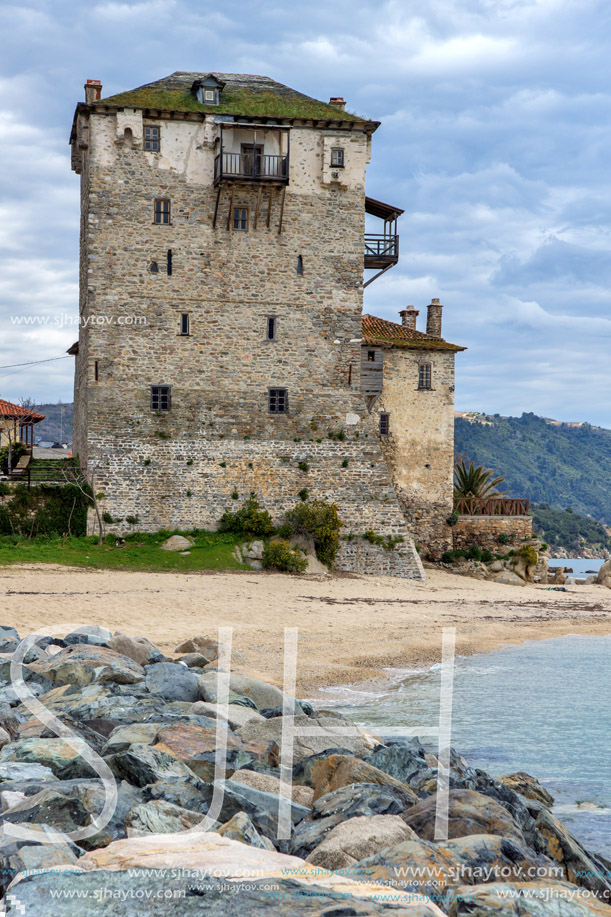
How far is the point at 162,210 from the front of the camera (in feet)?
92.9

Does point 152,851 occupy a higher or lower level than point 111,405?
lower

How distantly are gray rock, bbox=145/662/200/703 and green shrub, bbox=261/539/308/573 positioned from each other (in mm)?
14752

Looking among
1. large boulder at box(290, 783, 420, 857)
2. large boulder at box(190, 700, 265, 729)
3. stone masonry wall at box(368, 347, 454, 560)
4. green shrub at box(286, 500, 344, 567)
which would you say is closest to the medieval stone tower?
green shrub at box(286, 500, 344, 567)

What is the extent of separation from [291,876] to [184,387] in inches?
954

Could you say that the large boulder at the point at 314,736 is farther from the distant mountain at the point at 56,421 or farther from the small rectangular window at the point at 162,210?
the distant mountain at the point at 56,421

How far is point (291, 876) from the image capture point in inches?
196

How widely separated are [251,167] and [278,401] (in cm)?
786

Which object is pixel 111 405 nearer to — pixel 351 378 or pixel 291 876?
pixel 351 378

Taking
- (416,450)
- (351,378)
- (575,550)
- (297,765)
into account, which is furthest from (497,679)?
(575,550)

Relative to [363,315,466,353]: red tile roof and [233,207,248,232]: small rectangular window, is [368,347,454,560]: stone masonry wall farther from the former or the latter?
[233,207,248,232]: small rectangular window

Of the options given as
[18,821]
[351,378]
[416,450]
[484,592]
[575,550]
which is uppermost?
[351,378]

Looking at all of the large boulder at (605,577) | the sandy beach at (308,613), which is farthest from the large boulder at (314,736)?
the large boulder at (605,577)

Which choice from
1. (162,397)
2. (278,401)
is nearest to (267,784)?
(162,397)

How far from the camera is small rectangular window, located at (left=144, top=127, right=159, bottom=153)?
92.7ft
